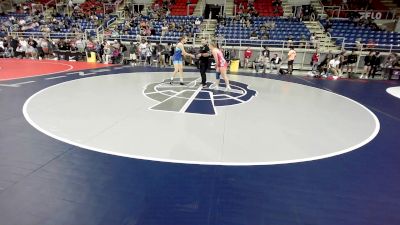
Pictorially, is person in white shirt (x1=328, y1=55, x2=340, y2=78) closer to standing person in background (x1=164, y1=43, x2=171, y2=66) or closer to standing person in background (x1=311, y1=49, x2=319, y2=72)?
standing person in background (x1=311, y1=49, x2=319, y2=72)

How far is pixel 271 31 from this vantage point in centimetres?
1825

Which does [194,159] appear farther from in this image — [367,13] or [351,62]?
[367,13]

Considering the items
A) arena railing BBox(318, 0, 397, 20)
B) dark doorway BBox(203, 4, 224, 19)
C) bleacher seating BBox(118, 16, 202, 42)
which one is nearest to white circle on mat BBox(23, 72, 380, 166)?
bleacher seating BBox(118, 16, 202, 42)

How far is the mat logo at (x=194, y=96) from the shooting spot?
7070mm

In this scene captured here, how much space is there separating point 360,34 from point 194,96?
1433cm

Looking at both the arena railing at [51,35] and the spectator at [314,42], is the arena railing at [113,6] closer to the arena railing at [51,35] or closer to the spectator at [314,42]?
the arena railing at [51,35]

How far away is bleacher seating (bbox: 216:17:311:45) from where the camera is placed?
17.4 meters

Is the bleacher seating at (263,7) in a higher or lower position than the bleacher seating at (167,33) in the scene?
higher

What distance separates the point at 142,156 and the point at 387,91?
9874 mm

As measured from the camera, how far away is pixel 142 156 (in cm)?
438

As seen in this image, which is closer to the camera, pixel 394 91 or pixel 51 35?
pixel 394 91

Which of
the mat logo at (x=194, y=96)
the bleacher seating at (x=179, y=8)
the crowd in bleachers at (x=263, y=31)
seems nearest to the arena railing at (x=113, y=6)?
the bleacher seating at (x=179, y=8)

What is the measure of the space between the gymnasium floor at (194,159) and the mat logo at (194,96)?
6cm

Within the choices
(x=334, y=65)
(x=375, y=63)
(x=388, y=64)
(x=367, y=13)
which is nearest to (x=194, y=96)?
(x=334, y=65)
